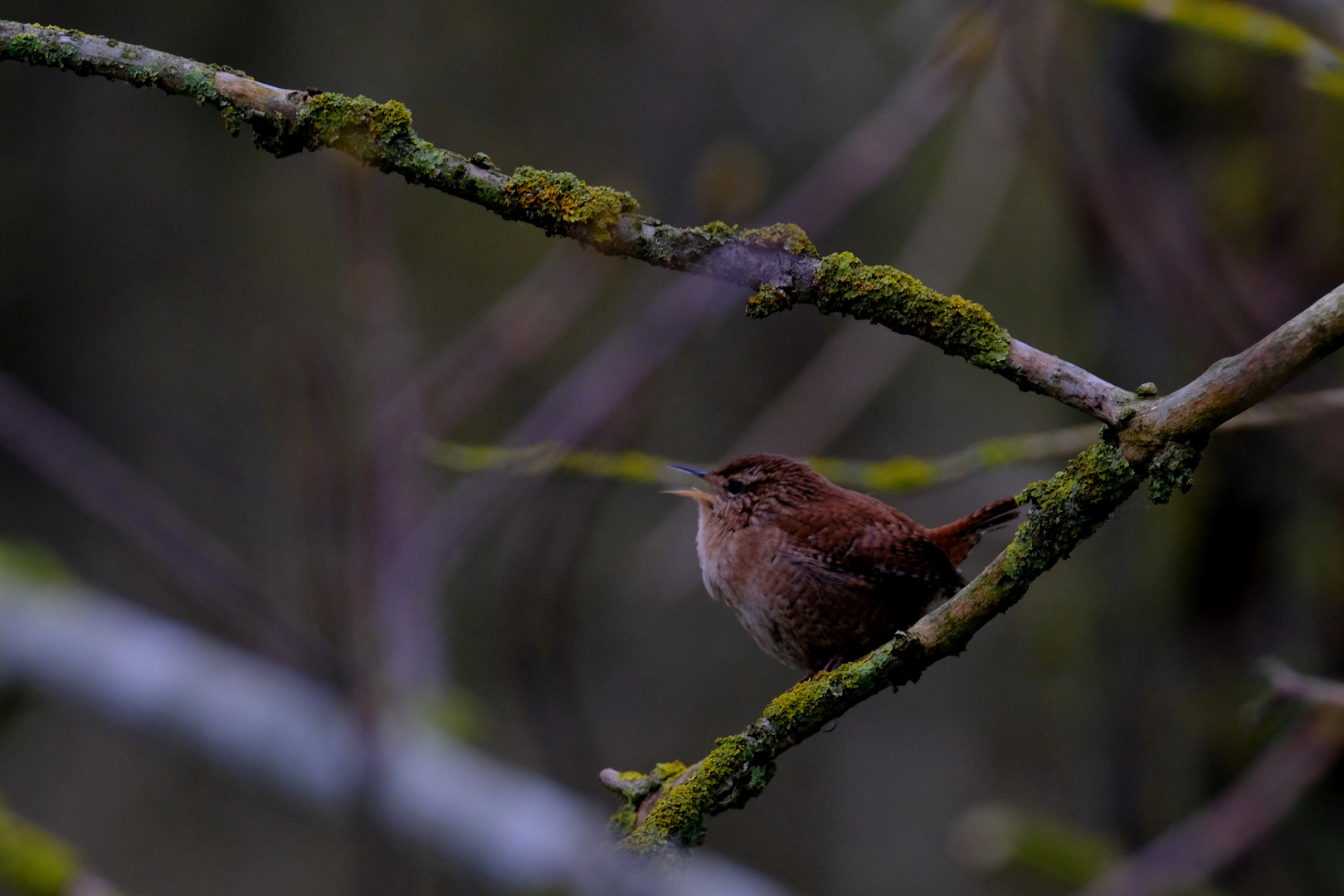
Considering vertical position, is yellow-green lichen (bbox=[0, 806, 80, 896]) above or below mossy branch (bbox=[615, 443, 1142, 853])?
above

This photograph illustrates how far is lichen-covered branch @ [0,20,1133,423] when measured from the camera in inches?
43.9

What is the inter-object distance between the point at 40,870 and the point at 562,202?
2.69 metres

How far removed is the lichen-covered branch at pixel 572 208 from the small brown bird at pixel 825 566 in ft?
2.74

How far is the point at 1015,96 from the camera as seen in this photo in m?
3.84

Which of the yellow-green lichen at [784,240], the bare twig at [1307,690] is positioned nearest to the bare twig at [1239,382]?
the yellow-green lichen at [784,240]

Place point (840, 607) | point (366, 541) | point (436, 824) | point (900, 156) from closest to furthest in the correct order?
1. point (840, 607)
2. point (366, 541)
3. point (900, 156)
4. point (436, 824)

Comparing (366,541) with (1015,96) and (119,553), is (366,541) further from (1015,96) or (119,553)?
(119,553)

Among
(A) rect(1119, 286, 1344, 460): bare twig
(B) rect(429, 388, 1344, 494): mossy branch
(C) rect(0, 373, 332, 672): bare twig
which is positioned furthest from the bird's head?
(A) rect(1119, 286, 1344, 460): bare twig

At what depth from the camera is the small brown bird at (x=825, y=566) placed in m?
→ 1.91

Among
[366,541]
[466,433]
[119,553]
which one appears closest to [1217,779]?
[366,541]

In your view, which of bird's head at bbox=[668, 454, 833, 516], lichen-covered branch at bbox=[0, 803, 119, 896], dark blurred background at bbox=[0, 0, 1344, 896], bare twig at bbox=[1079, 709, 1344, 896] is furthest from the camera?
dark blurred background at bbox=[0, 0, 1344, 896]

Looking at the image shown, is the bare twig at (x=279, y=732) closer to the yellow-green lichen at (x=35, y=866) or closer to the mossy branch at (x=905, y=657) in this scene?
the yellow-green lichen at (x=35, y=866)

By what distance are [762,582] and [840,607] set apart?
0.66 feet

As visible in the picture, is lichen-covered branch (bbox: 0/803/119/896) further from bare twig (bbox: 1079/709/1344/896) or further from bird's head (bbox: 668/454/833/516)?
bare twig (bbox: 1079/709/1344/896)
